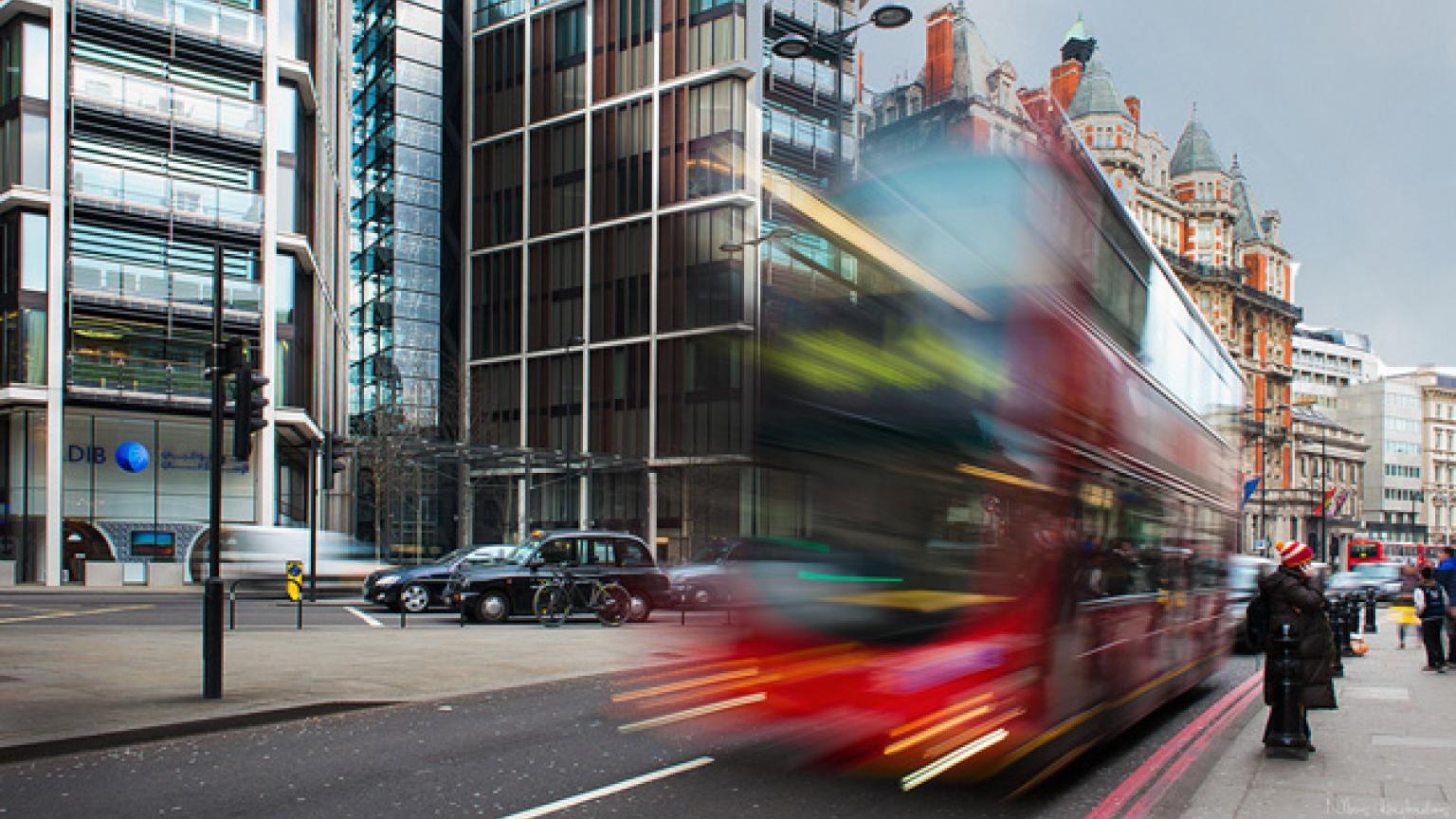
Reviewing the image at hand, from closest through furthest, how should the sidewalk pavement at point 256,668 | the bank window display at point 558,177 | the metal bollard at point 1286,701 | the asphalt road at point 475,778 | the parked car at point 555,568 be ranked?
the asphalt road at point 475,778, the metal bollard at point 1286,701, the sidewalk pavement at point 256,668, the parked car at point 555,568, the bank window display at point 558,177

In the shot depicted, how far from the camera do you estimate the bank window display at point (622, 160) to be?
5609cm

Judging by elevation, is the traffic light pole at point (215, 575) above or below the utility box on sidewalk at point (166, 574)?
above

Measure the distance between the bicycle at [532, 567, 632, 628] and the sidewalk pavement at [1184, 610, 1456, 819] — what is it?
37.8 feet

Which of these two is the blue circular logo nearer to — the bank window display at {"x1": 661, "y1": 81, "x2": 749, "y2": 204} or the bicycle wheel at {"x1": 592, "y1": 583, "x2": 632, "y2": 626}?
the bicycle wheel at {"x1": 592, "y1": 583, "x2": 632, "y2": 626}

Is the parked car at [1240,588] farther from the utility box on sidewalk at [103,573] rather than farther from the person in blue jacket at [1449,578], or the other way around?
the utility box on sidewalk at [103,573]

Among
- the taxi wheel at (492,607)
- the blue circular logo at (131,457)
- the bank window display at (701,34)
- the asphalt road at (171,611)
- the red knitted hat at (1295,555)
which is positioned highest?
the bank window display at (701,34)

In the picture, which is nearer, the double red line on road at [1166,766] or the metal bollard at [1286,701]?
the double red line on road at [1166,766]

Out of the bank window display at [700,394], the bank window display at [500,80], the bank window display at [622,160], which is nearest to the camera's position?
the bank window display at [700,394]

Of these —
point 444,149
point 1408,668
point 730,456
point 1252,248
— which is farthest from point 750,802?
point 1252,248

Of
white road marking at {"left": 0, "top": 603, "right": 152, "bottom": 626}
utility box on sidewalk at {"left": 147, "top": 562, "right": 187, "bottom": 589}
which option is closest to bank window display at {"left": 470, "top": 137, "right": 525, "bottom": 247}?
utility box on sidewalk at {"left": 147, "top": 562, "right": 187, "bottom": 589}

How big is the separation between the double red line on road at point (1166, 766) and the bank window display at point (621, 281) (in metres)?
44.7

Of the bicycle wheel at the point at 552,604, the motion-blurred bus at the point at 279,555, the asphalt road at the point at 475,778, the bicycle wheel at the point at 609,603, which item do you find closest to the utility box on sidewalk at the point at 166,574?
the motion-blurred bus at the point at 279,555

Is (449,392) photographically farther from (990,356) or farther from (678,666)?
(990,356)

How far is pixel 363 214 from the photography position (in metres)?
68.3
